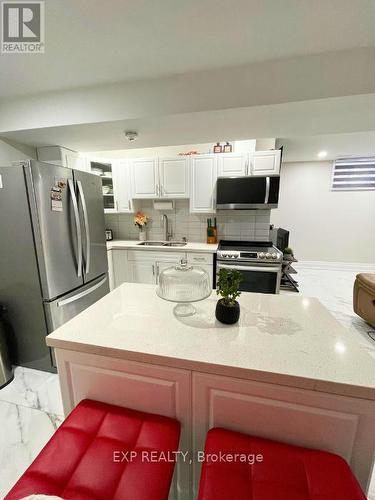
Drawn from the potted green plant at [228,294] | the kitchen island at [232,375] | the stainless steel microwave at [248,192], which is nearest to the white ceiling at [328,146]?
the stainless steel microwave at [248,192]

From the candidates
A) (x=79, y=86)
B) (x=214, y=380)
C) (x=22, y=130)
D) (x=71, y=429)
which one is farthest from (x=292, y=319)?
(x=22, y=130)

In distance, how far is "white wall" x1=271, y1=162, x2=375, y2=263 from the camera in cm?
473

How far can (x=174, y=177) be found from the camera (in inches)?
118

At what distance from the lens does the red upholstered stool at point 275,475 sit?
0.58m

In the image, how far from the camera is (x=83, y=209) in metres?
2.01

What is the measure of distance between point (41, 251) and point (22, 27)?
140 centimetres

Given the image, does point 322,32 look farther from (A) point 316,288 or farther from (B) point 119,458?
(A) point 316,288

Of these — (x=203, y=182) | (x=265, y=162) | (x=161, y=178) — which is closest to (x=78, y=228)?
(x=161, y=178)

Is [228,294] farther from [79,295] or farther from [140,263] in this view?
[140,263]

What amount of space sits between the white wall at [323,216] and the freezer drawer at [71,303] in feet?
14.3

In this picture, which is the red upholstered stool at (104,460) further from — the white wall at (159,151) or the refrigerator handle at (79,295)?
the white wall at (159,151)

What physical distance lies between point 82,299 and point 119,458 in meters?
1.66

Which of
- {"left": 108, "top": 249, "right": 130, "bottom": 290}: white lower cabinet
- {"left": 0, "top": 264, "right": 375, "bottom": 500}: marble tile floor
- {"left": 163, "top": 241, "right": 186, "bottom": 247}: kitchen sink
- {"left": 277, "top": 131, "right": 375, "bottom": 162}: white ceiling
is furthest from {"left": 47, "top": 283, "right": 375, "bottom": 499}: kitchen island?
{"left": 277, "top": 131, "right": 375, "bottom": 162}: white ceiling

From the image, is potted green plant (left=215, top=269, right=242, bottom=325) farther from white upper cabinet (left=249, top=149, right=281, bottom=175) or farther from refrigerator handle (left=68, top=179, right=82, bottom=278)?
white upper cabinet (left=249, top=149, right=281, bottom=175)
